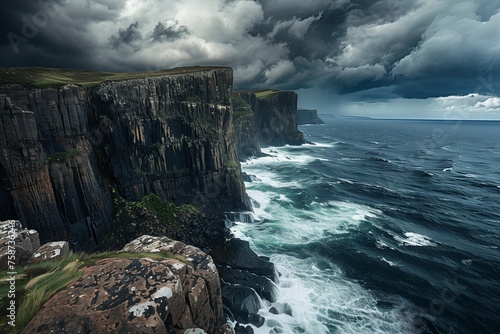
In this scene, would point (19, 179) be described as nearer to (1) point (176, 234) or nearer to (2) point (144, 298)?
(1) point (176, 234)

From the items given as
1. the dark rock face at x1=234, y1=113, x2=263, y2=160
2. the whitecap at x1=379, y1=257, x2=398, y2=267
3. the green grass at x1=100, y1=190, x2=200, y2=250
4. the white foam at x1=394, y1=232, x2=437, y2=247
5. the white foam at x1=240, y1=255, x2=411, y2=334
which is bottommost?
the white foam at x1=394, y1=232, x2=437, y2=247

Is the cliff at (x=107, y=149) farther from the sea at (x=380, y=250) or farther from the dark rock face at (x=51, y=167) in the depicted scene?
the sea at (x=380, y=250)

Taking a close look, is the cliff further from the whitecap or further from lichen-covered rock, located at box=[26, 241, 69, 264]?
the whitecap

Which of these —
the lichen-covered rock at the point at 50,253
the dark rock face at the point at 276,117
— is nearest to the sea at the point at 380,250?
the lichen-covered rock at the point at 50,253

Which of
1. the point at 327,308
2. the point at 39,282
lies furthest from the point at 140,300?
the point at 327,308

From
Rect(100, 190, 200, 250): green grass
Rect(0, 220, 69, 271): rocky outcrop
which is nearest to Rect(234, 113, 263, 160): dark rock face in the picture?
Rect(100, 190, 200, 250): green grass

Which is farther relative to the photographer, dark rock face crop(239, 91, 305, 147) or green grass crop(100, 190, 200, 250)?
dark rock face crop(239, 91, 305, 147)
